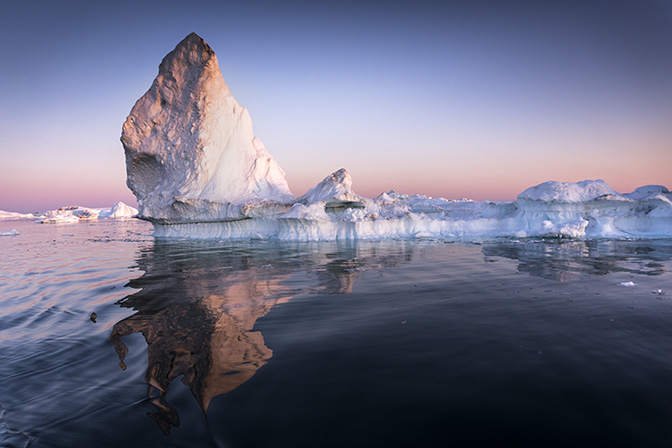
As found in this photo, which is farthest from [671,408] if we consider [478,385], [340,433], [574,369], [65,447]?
[65,447]

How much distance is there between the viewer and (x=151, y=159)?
70.9 ft

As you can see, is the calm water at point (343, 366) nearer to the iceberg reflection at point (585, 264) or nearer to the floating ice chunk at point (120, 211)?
the iceberg reflection at point (585, 264)

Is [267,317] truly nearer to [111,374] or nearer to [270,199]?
[111,374]

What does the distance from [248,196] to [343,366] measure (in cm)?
1903

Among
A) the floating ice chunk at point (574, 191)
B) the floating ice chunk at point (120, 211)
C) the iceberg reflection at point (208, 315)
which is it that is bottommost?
the iceberg reflection at point (208, 315)

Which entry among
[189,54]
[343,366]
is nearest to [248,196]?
[189,54]

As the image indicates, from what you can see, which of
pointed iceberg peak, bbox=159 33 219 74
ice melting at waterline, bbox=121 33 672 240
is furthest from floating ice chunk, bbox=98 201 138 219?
pointed iceberg peak, bbox=159 33 219 74

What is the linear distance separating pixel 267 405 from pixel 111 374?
4.99ft

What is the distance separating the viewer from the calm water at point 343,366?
1.80 meters

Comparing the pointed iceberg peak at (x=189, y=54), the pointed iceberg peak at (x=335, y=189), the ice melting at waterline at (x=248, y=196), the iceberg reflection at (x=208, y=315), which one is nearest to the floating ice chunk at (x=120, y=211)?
the ice melting at waterline at (x=248, y=196)

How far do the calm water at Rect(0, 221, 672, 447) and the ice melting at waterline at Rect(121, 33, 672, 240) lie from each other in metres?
12.3

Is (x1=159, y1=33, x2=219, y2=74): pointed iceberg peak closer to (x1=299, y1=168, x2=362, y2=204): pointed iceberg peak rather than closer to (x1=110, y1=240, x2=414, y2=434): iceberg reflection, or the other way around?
(x1=299, y1=168, x2=362, y2=204): pointed iceberg peak

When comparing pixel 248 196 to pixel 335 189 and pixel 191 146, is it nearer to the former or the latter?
pixel 191 146

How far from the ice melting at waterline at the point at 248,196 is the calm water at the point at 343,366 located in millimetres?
12281
